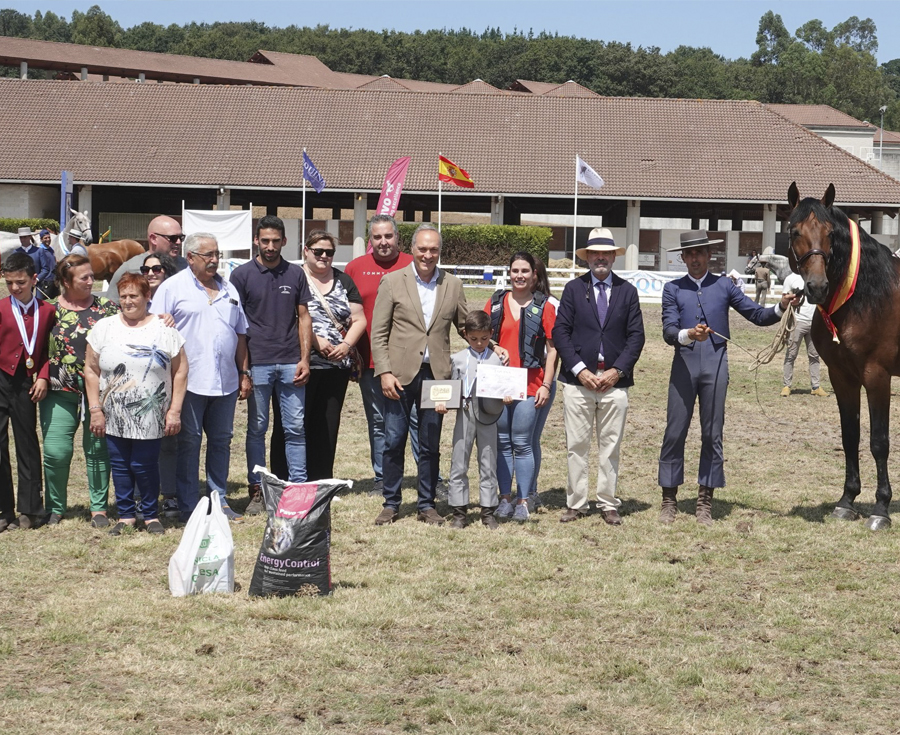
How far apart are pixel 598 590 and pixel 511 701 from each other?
1.62 metres

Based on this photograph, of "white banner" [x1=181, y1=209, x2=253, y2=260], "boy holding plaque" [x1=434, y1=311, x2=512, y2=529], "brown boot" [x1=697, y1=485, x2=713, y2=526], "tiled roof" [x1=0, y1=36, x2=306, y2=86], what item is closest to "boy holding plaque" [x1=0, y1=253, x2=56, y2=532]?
"boy holding plaque" [x1=434, y1=311, x2=512, y2=529]

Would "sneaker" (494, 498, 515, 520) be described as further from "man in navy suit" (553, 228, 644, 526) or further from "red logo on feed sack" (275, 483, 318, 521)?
"red logo on feed sack" (275, 483, 318, 521)

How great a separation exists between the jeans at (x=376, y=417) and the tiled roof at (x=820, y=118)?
72.5m

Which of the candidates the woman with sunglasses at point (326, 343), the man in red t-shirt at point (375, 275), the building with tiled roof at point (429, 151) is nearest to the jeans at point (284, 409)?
the woman with sunglasses at point (326, 343)

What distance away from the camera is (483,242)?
Result: 116 feet

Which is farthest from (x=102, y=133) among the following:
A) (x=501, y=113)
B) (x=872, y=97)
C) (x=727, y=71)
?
(x=872, y=97)

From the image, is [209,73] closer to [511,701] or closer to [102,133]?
[102,133]

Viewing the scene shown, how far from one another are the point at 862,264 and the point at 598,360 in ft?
6.35

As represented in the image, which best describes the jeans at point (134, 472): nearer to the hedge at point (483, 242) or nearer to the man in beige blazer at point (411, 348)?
the man in beige blazer at point (411, 348)

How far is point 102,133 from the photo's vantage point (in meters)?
40.4

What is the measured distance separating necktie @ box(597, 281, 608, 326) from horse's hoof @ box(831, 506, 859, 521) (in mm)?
2191

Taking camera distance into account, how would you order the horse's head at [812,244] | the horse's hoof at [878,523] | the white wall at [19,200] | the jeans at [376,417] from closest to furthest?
the horse's head at [812,244] → the horse's hoof at [878,523] → the jeans at [376,417] → the white wall at [19,200]

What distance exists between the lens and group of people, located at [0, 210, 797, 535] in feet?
23.5

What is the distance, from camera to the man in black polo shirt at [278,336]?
25.2 ft
